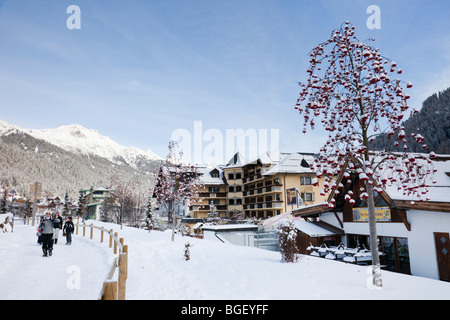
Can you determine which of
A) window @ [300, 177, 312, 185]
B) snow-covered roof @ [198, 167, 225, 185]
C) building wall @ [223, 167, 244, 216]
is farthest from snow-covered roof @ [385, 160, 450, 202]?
snow-covered roof @ [198, 167, 225, 185]

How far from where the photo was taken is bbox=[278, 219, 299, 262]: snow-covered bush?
11719 millimetres

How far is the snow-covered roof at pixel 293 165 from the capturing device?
1992 inches

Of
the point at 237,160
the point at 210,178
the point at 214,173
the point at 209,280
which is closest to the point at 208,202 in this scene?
the point at 210,178

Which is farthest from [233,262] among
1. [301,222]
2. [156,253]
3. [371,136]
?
[301,222]

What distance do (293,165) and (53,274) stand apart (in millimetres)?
45663

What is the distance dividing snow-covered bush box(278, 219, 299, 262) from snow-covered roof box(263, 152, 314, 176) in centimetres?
3825

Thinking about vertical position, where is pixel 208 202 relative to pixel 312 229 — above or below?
above

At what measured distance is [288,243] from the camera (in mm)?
11727

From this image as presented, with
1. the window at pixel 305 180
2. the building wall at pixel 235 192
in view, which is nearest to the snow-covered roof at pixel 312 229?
the window at pixel 305 180

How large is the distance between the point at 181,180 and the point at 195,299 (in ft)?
66.9

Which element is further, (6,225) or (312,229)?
(6,225)

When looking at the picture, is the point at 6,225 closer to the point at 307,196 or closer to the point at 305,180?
the point at 307,196

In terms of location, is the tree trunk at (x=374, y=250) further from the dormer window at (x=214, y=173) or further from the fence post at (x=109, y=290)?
the dormer window at (x=214, y=173)
